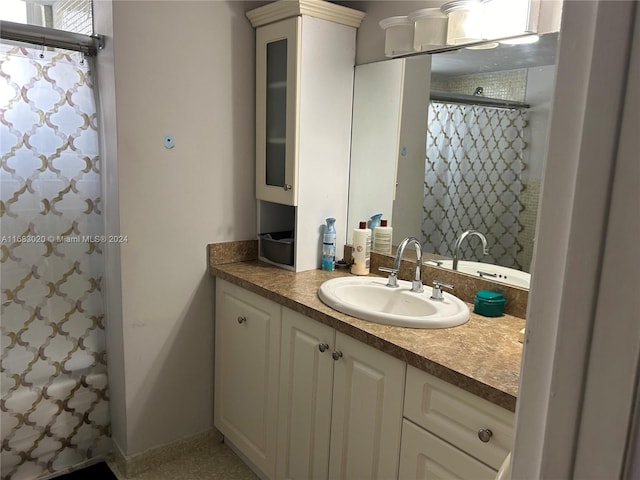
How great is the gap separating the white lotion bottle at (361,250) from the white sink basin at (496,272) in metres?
0.34

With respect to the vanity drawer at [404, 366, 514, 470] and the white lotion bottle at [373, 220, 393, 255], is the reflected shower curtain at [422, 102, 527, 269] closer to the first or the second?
the white lotion bottle at [373, 220, 393, 255]

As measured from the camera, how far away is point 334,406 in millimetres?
1691

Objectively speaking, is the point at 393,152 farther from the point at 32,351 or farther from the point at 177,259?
the point at 32,351

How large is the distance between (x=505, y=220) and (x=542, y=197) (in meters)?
1.41

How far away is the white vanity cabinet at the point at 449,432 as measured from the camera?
1226 millimetres

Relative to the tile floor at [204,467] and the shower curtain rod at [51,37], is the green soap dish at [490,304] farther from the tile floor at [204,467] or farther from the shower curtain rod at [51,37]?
the shower curtain rod at [51,37]

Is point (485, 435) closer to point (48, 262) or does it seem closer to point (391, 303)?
point (391, 303)

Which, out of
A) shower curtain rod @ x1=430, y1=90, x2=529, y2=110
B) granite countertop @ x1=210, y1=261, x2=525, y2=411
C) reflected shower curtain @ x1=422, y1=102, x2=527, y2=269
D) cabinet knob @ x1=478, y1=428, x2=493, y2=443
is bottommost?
cabinet knob @ x1=478, y1=428, x2=493, y2=443

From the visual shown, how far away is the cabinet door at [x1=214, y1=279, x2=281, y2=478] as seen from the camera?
199 cm

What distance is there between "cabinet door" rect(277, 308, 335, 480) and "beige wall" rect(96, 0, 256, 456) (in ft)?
1.84

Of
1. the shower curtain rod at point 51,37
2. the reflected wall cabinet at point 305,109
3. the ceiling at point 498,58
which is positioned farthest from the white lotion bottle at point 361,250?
the shower curtain rod at point 51,37

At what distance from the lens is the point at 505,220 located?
1.80m

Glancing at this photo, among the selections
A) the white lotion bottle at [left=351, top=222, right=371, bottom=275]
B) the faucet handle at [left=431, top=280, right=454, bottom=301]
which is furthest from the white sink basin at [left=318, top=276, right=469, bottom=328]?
Result: the white lotion bottle at [left=351, top=222, right=371, bottom=275]

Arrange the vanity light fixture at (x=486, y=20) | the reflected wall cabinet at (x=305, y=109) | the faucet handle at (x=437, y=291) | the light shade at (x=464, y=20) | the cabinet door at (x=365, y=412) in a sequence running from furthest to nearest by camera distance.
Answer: the reflected wall cabinet at (x=305, y=109) < the faucet handle at (x=437, y=291) < the light shade at (x=464, y=20) < the vanity light fixture at (x=486, y=20) < the cabinet door at (x=365, y=412)
